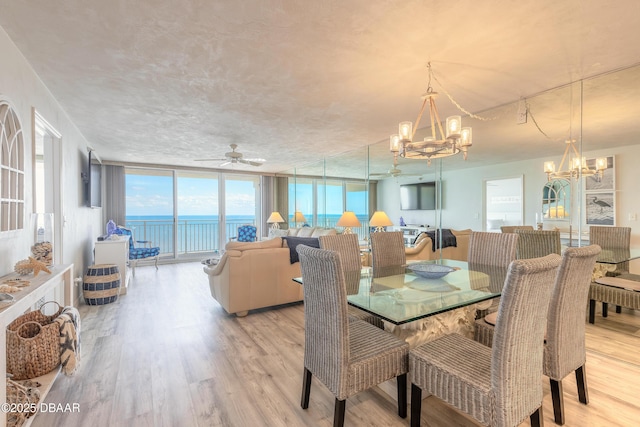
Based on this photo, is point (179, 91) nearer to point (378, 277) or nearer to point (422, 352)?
point (378, 277)

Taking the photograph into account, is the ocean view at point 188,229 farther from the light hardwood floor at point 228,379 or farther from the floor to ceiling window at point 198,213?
the light hardwood floor at point 228,379

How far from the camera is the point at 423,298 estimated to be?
178 centimetres

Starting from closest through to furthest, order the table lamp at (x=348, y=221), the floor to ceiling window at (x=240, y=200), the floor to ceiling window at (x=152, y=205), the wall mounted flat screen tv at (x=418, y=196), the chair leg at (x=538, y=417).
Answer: the chair leg at (x=538, y=417)
the wall mounted flat screen tv at (x=418, y=196)
the table lamp at (x=348, y=221)
the floor to ceiling window at (x=152, y=205)
the floor to ceiling window at (x=240, y=200)

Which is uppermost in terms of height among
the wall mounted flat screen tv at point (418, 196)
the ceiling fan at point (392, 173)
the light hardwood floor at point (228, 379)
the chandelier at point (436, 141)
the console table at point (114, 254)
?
the ceiling fan at point (392, 173)

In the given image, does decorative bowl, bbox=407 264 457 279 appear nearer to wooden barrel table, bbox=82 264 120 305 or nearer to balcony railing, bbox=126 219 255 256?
wooden barrel table, bbox=82 264 120 305

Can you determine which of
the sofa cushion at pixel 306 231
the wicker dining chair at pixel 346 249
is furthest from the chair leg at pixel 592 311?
the sofa cushion at pixel 306 231

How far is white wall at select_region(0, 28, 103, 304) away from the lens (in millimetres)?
1929

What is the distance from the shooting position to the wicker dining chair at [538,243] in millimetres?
3072

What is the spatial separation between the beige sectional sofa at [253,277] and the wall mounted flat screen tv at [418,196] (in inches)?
101

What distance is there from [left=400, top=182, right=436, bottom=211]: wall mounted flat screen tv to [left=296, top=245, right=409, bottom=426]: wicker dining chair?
354 centimetres

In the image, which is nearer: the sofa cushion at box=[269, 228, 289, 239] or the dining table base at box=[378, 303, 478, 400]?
the dining table base at box=[378, 303, 478, 400]

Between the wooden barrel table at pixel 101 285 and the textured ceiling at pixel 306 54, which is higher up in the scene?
the textured ceiling at pixel 306 54

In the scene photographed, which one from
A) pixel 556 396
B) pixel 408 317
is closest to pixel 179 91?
pixel 408 317

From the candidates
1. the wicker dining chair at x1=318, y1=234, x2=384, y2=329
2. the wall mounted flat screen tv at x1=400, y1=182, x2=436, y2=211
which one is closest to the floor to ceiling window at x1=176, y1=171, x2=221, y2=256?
the wall mounted flat screen tv at x1=400, y1=182, x2=436, y2=211
